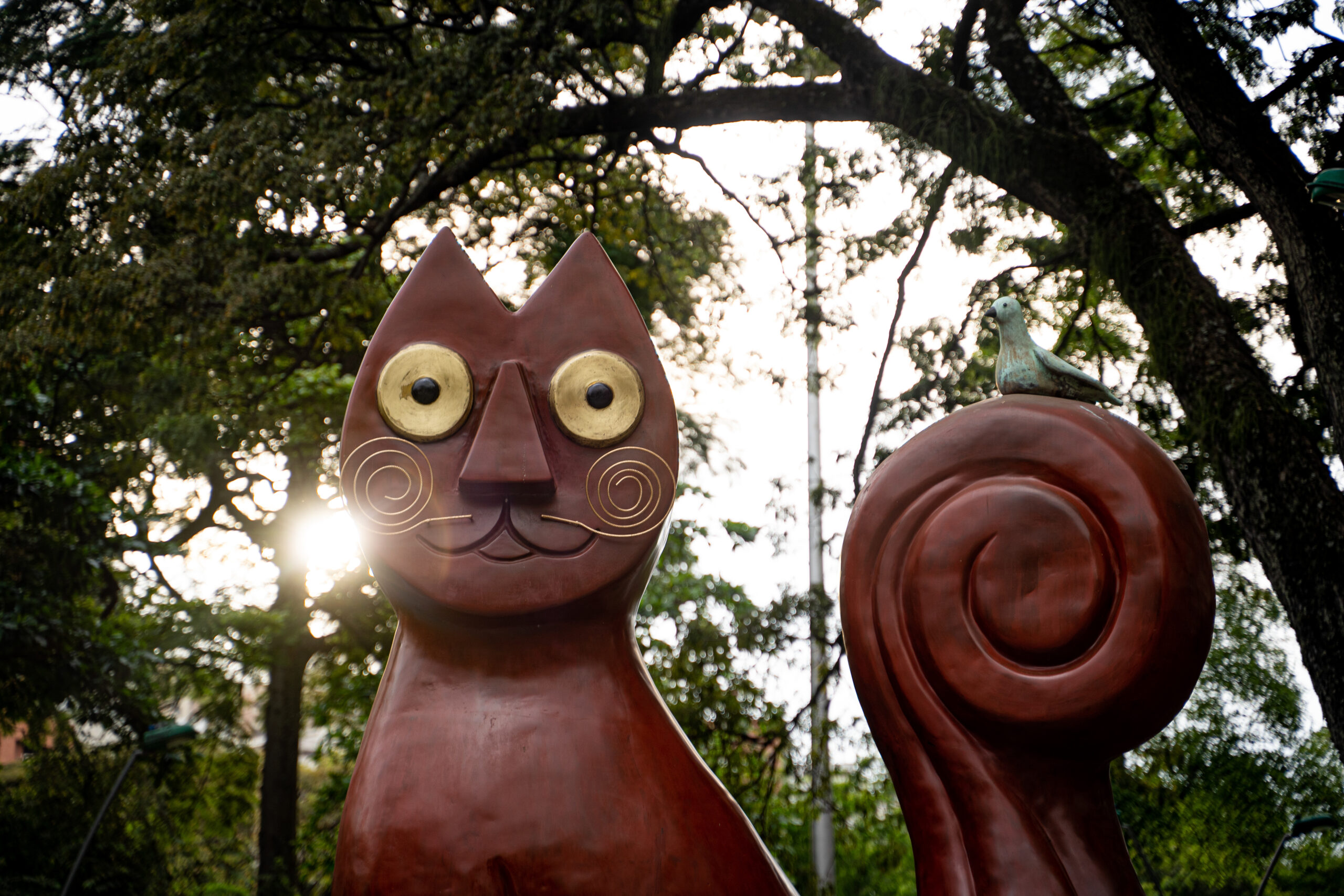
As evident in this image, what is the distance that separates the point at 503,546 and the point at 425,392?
0.41m

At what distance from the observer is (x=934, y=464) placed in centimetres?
229

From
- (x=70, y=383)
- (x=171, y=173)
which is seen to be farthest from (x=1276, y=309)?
(x=70, y=383)

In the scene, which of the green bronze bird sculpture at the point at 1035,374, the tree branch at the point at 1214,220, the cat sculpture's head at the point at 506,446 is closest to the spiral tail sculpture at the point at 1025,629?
the green bronze bird sculpture at the point at 1035,374

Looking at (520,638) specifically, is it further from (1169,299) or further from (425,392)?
(1169,299)

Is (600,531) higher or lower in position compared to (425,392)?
lower

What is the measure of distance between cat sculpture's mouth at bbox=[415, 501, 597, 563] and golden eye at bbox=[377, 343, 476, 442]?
234mm

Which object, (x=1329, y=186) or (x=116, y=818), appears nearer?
(x=1329, y=186)

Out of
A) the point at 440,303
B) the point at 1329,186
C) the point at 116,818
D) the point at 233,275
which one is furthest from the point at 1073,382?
the point at 116,818

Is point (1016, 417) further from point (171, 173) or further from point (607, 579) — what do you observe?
point (171, 173)

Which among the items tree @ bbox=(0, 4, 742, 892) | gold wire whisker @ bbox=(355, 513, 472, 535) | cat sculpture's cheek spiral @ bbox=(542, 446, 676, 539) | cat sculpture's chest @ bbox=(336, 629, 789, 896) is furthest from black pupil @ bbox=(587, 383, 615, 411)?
tree @ bbox=(0, 4, 742, 892)

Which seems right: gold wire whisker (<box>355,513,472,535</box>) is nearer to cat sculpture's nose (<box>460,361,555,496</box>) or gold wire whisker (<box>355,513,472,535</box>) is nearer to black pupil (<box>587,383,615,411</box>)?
cat sculpture's nose (<box>460,361,555,496</box>)

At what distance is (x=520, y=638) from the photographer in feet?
8.27

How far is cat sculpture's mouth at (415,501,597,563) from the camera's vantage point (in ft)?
8.13

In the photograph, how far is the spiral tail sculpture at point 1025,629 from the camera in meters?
2.10
